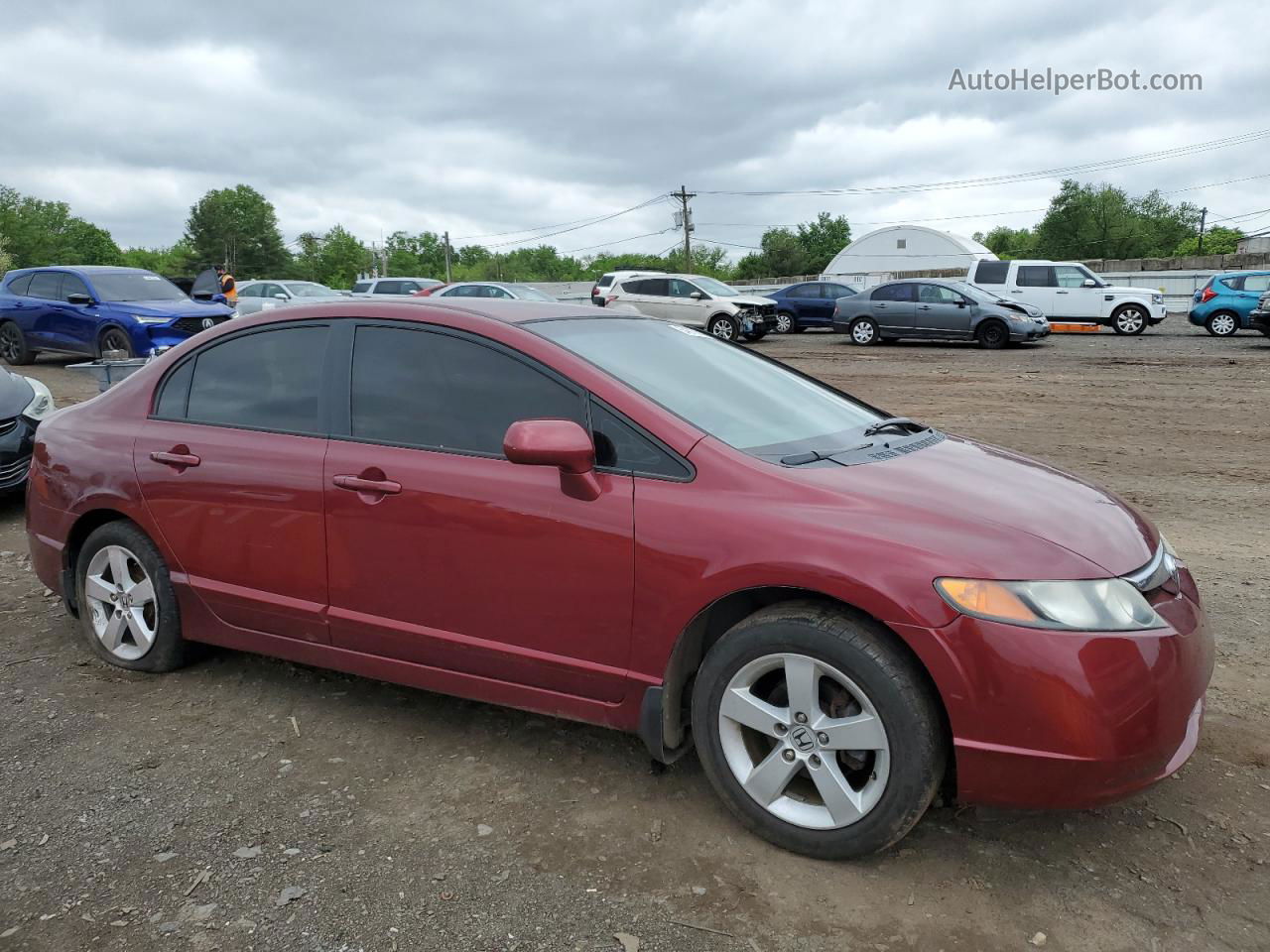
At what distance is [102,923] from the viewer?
245 centimetres

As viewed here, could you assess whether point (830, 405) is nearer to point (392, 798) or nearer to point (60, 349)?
point (392, 798)

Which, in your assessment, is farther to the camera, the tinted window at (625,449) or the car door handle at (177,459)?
the car door handle at (177,459)

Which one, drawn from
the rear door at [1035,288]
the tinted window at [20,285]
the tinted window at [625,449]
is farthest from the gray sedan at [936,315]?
the tinted window at [625,449]

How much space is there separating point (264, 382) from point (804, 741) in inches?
95.0

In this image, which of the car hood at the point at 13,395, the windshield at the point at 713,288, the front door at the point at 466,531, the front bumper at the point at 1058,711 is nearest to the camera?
the front bumper at the point at 1058,711

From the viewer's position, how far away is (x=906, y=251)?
197 ft

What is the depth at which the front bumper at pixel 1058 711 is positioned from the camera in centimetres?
238

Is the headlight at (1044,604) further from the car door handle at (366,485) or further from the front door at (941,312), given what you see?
the front door at (941,312)

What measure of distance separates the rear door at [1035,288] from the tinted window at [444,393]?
2238 centimetres

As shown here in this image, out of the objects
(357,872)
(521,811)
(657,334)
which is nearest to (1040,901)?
(521,811)

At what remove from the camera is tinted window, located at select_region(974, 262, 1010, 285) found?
923 inches

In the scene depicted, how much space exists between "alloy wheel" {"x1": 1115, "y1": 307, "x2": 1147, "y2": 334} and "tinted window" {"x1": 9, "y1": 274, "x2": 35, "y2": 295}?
22285 millimetres

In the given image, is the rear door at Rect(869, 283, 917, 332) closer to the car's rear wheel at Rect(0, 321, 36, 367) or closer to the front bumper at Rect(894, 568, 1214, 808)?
the car's rear wheel at Rect(0, 321, 36, 367)

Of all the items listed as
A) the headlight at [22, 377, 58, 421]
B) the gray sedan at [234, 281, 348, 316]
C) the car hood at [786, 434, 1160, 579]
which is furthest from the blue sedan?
the car hood at [786, 434, 1160, 579]
